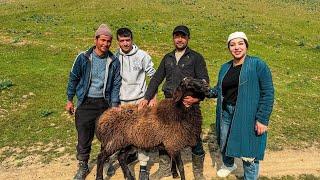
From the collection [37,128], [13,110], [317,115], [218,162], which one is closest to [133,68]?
[218,162]

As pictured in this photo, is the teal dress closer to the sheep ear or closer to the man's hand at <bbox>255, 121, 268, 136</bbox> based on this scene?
the man's hand at <bbox>255, 121, 268, 136</bbox>

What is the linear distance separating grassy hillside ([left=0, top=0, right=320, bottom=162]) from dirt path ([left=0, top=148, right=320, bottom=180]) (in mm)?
761

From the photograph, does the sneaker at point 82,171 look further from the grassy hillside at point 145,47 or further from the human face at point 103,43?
the human face at point 103,43

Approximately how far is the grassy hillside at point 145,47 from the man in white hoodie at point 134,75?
293 centimetres

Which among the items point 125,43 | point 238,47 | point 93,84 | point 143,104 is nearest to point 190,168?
point 143,104

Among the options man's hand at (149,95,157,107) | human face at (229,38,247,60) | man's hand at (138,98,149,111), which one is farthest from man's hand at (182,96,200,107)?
human face at (229,38,247,60)

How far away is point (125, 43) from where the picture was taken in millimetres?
8469

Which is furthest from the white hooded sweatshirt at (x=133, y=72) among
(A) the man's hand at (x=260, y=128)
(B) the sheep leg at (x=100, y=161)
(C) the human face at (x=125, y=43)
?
(A) the man's hand at (x=260, y=128)

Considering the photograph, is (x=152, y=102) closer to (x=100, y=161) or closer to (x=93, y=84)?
(x=93, y=84)

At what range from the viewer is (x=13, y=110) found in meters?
13.7

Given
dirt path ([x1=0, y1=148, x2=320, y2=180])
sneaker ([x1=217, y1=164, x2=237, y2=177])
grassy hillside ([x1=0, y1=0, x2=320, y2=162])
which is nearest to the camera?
sneaker ([x1=217, y1=164, x2=237, y2=177])

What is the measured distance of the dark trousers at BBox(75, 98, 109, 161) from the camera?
8.59 metres

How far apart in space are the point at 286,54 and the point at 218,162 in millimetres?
15757

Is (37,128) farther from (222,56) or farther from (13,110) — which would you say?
(222,56)
